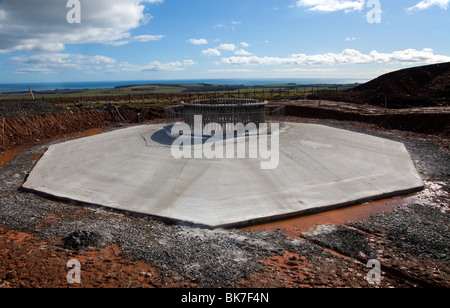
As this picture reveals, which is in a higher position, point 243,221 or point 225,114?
point 225,114

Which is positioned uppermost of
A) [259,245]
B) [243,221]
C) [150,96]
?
[150,96]

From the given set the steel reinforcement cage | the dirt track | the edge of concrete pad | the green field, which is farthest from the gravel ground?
the green field

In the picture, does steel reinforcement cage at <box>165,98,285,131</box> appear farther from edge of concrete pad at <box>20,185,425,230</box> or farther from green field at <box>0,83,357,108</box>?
green field at <box>0,83,357,108</box>

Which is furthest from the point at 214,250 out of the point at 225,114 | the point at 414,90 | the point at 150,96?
the point at 150,96

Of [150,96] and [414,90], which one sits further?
[150,96]

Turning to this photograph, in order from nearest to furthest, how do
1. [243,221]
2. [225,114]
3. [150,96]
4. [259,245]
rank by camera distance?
[259,245] < [243,221] < [225,114] < [150,96]

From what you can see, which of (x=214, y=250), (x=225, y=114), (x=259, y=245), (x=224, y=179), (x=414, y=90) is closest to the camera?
(x=214, y=250)

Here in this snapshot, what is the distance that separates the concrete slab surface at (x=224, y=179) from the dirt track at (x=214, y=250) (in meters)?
0.86

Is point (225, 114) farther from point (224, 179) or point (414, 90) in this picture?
point (414, 90)

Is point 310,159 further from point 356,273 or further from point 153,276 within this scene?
point 153,276

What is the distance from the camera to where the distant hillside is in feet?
112

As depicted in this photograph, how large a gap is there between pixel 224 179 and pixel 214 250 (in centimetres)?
487

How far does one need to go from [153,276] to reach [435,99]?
37.4 metres

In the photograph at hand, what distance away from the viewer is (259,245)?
852cm
